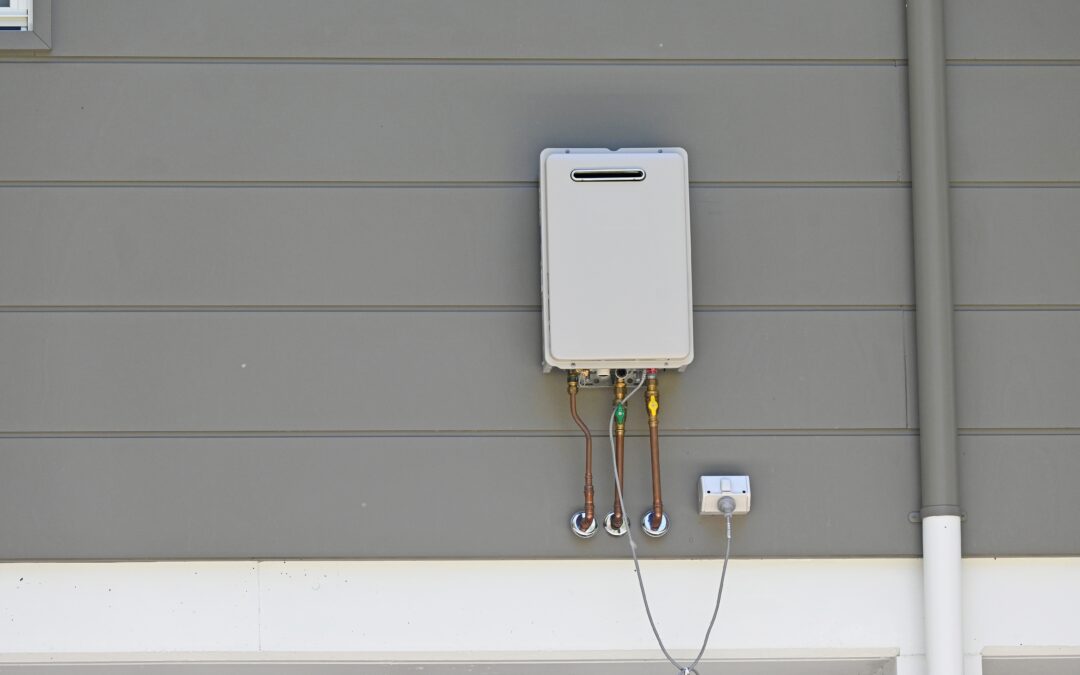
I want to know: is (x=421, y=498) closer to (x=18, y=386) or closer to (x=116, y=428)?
(x=116, y=428)

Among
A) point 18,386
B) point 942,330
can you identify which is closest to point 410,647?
point 18,386

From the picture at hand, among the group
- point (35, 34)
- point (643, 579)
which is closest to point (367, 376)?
point (643, 579)

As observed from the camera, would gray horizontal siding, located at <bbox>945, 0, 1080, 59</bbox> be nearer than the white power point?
No

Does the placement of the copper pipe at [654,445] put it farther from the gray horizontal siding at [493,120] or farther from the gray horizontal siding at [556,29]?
the gray horizontal siding at [556,29]

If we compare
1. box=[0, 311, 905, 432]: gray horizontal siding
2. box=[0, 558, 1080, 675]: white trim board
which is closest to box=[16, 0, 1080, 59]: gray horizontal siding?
box=[0, 311, 905, 432]: gray horizontal siding

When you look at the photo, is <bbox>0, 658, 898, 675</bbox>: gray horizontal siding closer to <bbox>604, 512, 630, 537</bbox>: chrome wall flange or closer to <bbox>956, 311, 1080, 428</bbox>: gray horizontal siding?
<bbox>604, 512, 630, 537</bbox>: chrome wall flange

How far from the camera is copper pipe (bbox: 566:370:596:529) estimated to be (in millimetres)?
2367

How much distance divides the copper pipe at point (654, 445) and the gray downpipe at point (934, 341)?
549 mm

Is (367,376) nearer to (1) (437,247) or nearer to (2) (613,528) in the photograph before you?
(1) (437,247)

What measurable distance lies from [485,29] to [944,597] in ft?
5.00

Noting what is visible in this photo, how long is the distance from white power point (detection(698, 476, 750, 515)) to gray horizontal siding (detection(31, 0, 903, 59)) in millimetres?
916

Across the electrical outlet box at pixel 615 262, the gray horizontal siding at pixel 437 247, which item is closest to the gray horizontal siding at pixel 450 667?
the electrical outlet box at pixel 615 262

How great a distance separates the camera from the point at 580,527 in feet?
7.80

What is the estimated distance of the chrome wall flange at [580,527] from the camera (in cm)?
237
